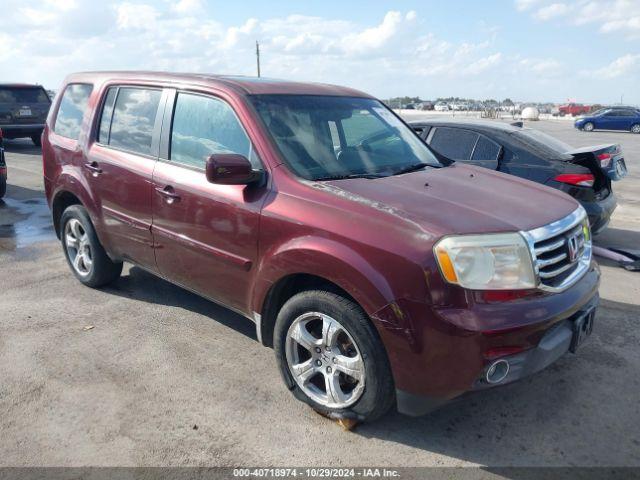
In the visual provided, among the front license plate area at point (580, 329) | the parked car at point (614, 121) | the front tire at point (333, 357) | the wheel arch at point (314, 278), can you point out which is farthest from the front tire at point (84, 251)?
the parked car at point (614, 121)

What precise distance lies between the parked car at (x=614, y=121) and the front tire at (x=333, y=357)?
110 feet

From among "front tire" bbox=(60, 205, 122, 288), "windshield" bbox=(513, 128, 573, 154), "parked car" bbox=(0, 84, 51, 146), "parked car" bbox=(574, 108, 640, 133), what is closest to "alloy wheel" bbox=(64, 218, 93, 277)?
"front tire" bbox=(60, 205, 122, 288)

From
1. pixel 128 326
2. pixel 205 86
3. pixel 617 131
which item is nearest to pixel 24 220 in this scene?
pixel 128 326

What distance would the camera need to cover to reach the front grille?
2795mm

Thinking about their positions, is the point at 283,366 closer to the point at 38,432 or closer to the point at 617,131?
the point at 38,432

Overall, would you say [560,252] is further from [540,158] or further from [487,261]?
[540,158]

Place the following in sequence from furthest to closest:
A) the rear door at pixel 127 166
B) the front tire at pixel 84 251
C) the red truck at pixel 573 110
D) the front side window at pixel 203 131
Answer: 1. the red truck at pixel 573 110
2. the front tire at pixel 84 251
3. the rear door at pixel 127 166
4. the front side window at pixel 203 131

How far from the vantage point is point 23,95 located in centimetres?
1558

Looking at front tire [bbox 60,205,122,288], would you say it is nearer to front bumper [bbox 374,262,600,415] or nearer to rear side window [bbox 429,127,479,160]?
front bumper [bbox 374,262,600,415]

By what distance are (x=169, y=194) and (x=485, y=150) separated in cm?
393

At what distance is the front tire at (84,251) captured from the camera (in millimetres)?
4887

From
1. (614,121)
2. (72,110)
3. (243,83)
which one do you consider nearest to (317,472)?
(243,83)

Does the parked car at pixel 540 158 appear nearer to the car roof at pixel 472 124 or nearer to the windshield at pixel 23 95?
the car roof at pixel 472 124

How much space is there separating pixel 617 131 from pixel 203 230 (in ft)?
116
